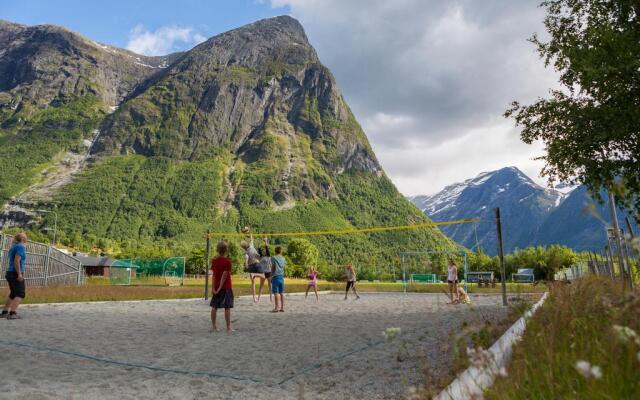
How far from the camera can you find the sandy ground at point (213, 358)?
449cm

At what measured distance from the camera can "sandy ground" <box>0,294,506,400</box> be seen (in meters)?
4.49

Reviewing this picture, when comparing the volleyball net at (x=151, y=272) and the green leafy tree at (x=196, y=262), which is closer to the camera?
the volleyball net at (x=151, y=272)

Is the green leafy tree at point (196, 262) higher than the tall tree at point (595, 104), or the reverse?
the tall tree at point (595, 104)

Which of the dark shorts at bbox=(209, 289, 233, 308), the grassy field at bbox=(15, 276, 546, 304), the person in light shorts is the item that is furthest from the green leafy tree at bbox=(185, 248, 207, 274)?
the dark shorts at bbox=(209, 289, 233, 308)

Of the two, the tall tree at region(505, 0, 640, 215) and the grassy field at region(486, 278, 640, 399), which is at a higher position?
the tall tree at region(505, 0, 640, 215)

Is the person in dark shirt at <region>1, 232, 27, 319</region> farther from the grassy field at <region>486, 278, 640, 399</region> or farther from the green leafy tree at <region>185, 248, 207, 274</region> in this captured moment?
the green leafy tree at <region>185, 248, 207, 274</region>

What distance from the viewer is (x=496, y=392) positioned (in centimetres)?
231

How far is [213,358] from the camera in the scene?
6176mm

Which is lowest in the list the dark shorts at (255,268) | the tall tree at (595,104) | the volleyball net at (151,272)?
the volleyball net at (151,272)

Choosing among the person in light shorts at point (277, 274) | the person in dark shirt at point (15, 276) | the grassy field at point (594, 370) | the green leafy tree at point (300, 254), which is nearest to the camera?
the grassy field at point (594, 370)

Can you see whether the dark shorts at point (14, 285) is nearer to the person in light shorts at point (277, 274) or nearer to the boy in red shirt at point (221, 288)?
the boy in red shirt at point (221, 288)

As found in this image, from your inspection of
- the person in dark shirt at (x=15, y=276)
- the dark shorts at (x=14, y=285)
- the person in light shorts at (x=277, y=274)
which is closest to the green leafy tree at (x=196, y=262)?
the person in light shorts at (x=277, y=274)

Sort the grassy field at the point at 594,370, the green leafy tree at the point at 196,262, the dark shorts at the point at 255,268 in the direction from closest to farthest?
the grassy field at the point at 594,370, the dark shorts at the point at 255,268, the green leafy tree at the point at 196,262

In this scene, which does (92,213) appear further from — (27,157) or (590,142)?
(590,142)
